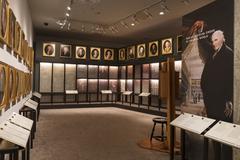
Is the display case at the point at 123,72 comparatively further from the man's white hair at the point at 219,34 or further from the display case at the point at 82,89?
the man's white hair at the point at 219,34

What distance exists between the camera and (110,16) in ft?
34.2

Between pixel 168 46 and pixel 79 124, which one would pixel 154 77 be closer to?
pixel 168 46

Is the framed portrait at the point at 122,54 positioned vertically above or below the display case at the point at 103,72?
above

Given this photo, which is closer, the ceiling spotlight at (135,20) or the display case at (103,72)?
the ceiling spotlight at (135,20)

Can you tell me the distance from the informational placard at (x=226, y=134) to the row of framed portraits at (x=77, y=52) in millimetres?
12139

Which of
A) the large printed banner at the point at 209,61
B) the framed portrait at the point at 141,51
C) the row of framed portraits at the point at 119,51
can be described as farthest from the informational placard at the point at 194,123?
the framed portrait at the point at 141,51

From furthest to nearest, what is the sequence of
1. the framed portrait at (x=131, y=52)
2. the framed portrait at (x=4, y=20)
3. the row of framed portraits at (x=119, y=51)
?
the framed portrait at (x=131, y=52)
the row of framed portraits at (x=119, y=51)
the framed portrait at (x=4, y=20)

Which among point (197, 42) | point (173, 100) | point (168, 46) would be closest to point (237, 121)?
point (197, 42)

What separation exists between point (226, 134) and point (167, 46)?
918 cm

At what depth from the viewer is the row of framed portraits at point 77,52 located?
1399cm

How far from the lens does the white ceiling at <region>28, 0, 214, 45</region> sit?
28.5ft

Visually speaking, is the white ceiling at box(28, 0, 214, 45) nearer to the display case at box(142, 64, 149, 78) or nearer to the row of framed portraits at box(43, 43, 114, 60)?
the row of framed portraits at box(43, 43, 114, 60)

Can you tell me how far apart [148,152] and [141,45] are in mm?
9464

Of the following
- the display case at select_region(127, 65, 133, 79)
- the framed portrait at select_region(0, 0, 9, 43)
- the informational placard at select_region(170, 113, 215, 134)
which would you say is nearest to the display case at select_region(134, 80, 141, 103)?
the display case at select_region(127, 65, 133, 79)
